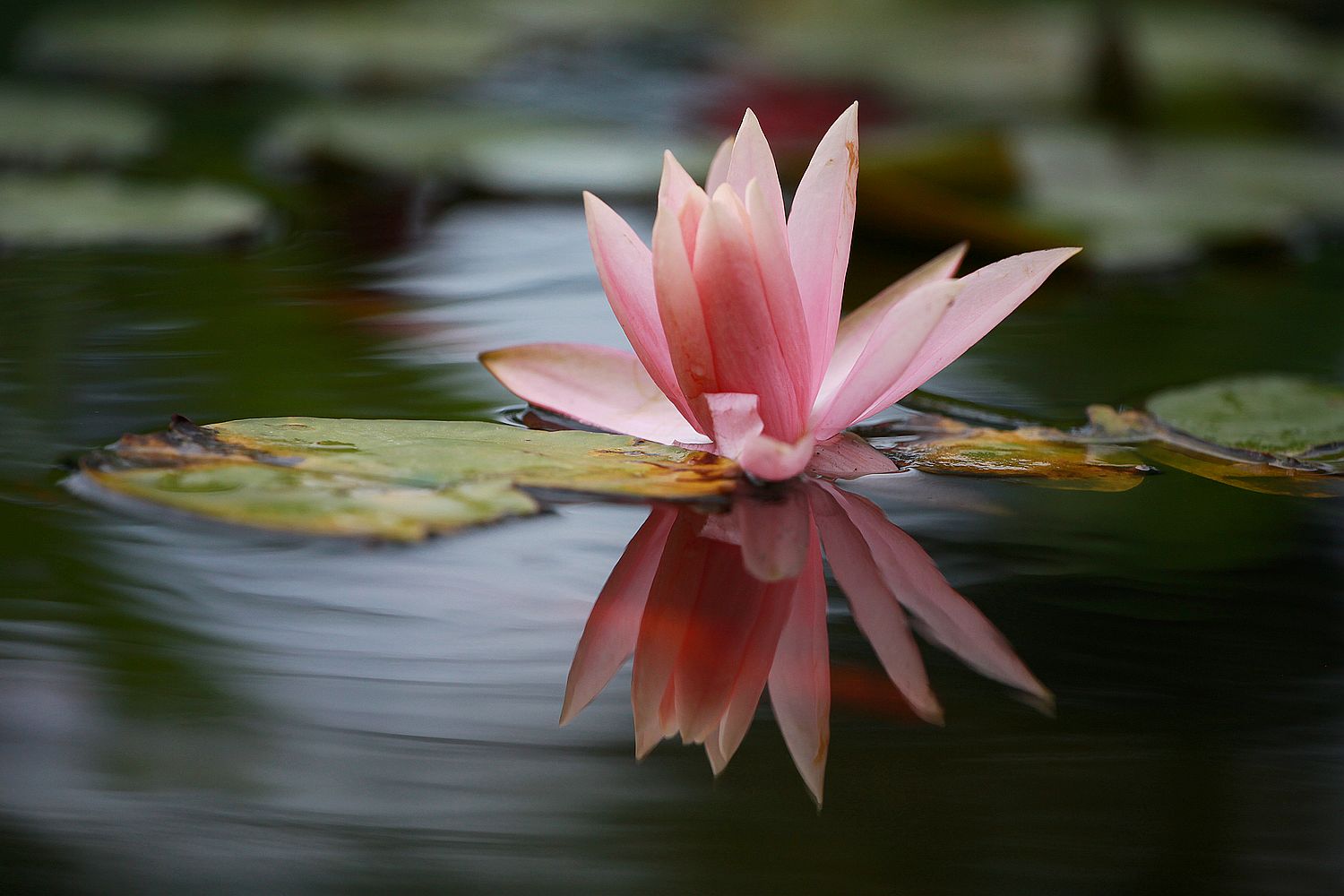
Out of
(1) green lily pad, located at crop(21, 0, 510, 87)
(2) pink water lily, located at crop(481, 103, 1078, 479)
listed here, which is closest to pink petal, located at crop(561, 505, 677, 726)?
(2) pink water lily, located at crop(481, 103, 1078, 479)

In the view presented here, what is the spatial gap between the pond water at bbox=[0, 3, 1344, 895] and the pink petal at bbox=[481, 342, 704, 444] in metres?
0.09

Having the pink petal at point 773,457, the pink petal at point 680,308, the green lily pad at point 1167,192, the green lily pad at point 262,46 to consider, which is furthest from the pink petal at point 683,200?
the green lily pad at point 262,46

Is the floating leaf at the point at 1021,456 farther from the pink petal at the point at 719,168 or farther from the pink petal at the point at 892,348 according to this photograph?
the pink petal at the point at 719,168

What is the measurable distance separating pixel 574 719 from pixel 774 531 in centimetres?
22

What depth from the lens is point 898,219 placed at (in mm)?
1618

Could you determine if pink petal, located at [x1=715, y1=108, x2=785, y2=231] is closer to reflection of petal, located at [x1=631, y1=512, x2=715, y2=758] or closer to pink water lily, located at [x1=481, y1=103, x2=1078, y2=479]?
pink water lily, located at [x1=481, y1=103, x2=1078, y2=479]

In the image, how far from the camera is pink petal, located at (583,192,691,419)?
792 mm

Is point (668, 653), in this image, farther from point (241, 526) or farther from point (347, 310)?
point (347, 310)

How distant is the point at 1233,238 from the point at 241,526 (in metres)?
1.43

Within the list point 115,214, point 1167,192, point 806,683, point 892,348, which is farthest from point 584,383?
point 1167,192

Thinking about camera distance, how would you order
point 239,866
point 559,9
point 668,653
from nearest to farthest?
point 239,866 < point 668,653 < point 559,9

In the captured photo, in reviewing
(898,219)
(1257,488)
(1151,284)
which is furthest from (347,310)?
(1151,284)

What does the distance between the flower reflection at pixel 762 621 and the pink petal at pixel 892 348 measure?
0.21ft

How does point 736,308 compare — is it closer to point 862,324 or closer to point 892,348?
point 892,348
